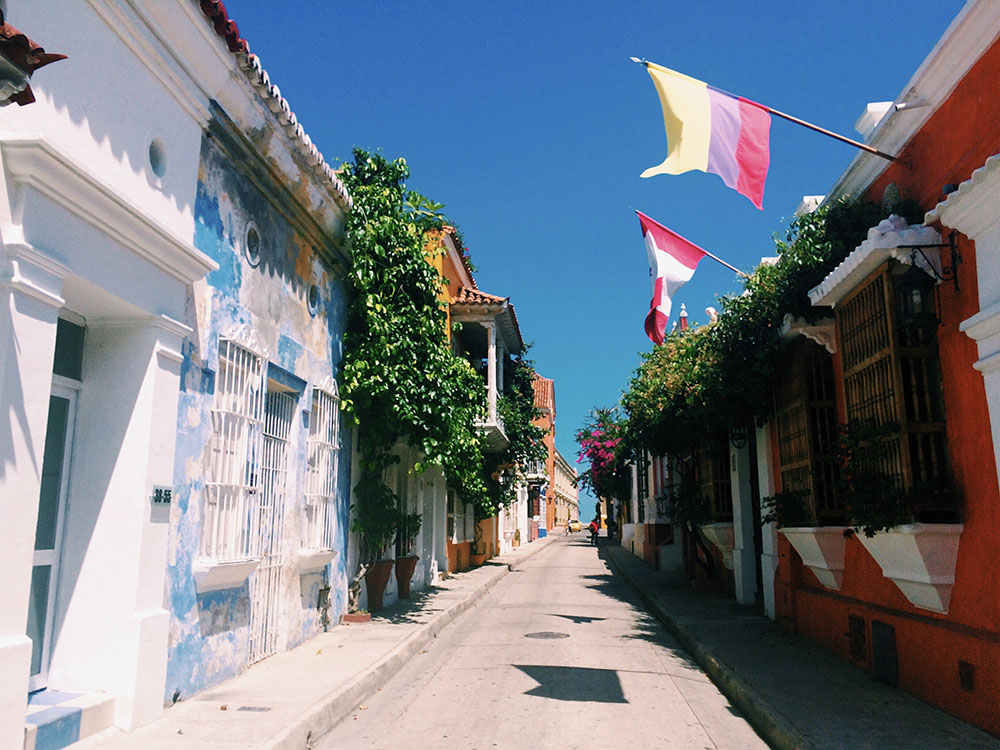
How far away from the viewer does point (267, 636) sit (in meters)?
8.00

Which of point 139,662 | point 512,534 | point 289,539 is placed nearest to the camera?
point 139,662

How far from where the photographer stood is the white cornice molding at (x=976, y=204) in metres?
5.19

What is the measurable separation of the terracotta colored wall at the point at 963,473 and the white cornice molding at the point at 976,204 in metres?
0.25

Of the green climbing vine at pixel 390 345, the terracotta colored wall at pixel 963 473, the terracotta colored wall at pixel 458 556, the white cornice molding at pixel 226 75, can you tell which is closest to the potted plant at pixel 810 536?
the terracotta colored wall at pixel 963 473

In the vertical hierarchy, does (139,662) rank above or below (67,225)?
below

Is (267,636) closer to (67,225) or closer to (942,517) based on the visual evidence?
(67,225)

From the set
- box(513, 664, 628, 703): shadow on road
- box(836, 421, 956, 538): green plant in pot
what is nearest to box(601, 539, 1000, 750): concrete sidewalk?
box(513, 664, 628, 703): shadow on road

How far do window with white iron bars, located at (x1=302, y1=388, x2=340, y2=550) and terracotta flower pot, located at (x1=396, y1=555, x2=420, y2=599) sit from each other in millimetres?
3637

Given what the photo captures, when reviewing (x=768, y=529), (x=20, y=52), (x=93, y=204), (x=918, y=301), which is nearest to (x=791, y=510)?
(x=768, y=529)

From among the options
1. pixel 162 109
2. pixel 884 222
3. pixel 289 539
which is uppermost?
pixel 162 109

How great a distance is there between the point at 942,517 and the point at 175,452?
19.8 feet

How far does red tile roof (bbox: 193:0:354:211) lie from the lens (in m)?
6.23

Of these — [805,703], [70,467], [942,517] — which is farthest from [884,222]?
[70,467]

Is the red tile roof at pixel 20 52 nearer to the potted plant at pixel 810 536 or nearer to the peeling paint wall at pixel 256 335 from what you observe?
the peeling paint wall at pixel 256 335
